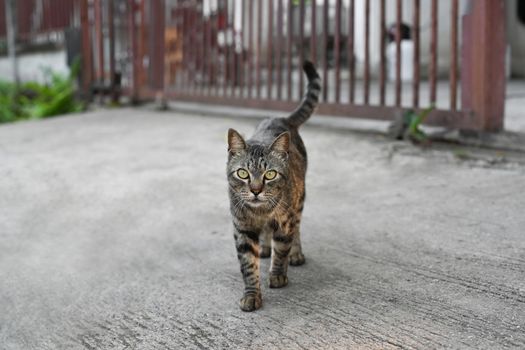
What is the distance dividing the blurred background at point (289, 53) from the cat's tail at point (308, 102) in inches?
67.2

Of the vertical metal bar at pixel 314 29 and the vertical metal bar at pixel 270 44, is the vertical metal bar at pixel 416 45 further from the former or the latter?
the vertical metal bar at pixel 270 44

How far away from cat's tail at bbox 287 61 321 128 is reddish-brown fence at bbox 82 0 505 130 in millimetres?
1729

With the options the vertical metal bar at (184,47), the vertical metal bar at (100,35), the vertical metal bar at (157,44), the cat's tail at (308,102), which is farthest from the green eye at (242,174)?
the vertical metal bar at (100,35)

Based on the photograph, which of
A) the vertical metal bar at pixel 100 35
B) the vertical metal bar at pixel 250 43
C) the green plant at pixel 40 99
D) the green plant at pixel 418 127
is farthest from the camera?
the vertical metal bar at pixel 100 35

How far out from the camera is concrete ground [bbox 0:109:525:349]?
2.44 meters

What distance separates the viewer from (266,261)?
3.21 m

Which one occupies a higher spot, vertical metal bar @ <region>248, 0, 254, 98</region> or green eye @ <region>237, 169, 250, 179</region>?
vertical metal bar @ <region>248, 0, 254, 98</region>

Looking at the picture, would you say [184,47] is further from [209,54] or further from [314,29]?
[314,29]

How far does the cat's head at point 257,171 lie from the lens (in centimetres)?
260

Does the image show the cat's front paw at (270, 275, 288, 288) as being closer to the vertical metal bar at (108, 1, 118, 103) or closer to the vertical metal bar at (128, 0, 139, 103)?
the vertical metal bar at (128, 0, 139, 103)

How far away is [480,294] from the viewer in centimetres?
256

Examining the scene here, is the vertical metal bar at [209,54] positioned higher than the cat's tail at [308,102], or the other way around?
the vertical metal bar at [209,54]

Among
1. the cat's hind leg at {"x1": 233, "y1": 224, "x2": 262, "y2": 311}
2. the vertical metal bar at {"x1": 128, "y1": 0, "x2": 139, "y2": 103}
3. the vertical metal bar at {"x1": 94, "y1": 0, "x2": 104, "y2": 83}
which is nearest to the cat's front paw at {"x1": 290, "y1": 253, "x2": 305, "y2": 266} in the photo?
the cat's hind leg at {"x1": 233, "y1": 224, "x2": 262, "y2": 311}

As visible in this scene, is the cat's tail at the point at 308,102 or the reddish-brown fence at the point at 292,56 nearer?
the cat's tail at the point at 308,102
